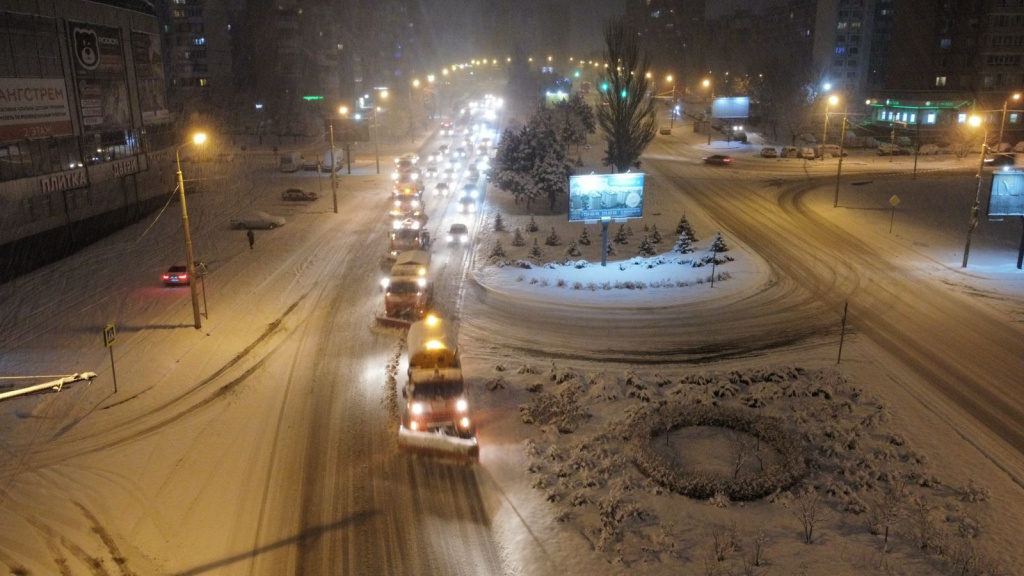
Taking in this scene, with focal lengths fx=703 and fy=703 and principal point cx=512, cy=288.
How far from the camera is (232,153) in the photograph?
7850cm

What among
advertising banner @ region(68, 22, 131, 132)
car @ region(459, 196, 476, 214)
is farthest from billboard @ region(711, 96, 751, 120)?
advertising banner @ region(68, 22, 131, 132)

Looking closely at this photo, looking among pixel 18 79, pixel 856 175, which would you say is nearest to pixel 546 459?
pixel 18 79

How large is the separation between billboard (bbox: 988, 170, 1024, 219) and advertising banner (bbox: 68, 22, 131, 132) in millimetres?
46199

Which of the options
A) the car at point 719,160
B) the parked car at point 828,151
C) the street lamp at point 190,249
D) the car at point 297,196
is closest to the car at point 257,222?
the car at point 297,196

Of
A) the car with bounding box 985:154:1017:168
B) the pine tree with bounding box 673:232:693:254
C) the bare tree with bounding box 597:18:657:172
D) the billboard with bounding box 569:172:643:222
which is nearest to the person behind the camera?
the billboard with bounding box 569:172:643:222

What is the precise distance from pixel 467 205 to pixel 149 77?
77.2 ft

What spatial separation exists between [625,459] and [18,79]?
35807 millimetres

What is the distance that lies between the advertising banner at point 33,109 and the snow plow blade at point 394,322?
23.2 m

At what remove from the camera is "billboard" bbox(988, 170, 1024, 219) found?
97.6 feet

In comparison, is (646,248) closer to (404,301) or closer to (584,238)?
(584,238)

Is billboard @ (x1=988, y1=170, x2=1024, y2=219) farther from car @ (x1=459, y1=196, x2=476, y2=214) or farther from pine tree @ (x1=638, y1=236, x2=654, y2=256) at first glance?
car @ (x1=459, y1=196, x2=476, y2=214)

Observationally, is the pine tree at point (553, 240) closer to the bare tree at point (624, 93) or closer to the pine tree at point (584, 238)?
the pine tree at point (584, 238)

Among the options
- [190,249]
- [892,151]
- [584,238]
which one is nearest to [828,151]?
[892,151]

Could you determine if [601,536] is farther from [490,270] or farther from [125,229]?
[125,229]
